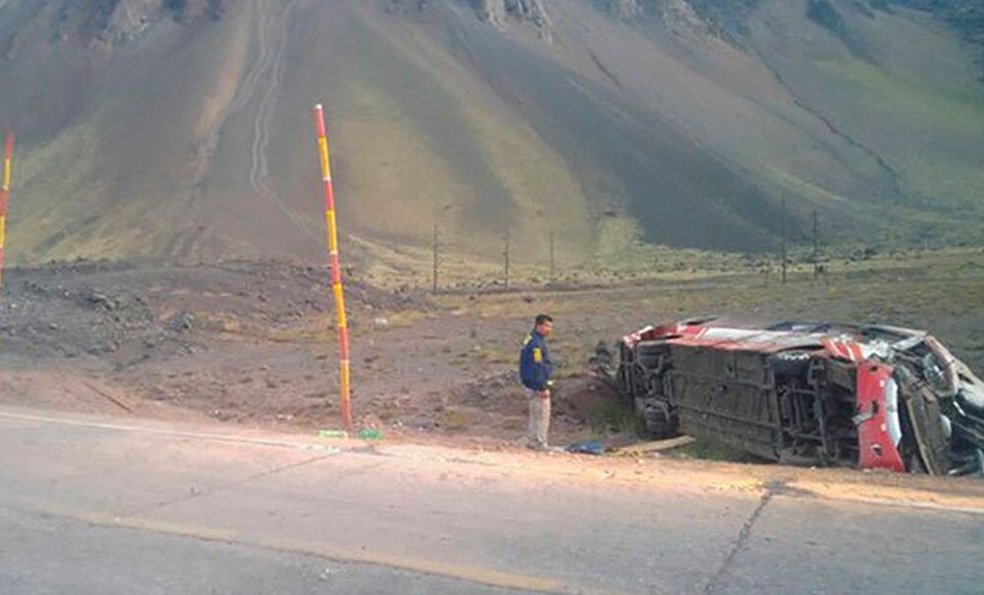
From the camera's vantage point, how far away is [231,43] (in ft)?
373

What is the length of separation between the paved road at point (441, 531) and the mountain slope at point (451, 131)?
6289 centimetres

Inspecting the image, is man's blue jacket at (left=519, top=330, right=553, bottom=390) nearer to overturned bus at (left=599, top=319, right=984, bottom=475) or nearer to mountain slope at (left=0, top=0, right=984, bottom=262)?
overturned bus at (left=599, top=319, right=984, bottom=475)

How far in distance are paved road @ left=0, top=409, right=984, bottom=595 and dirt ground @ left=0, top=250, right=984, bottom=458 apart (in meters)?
2.98

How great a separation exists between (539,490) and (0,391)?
9.36 meters

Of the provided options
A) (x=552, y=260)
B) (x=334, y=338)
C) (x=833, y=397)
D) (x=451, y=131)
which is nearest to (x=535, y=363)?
(x=833, y=397)

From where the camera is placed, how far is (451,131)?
314 ft

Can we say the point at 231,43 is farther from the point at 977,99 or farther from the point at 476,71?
the point at 977,99

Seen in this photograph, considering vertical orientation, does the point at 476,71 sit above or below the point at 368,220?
above

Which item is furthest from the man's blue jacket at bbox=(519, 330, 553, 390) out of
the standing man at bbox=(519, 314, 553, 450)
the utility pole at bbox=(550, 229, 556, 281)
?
the utility pole at bbox=(550, 229, 556, 281)

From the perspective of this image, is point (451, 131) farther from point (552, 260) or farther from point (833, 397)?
point (833, 397)

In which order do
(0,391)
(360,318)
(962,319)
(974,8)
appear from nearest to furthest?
1. (0,391)
2. (962,319)
3. (360,318)
4. (974,8)

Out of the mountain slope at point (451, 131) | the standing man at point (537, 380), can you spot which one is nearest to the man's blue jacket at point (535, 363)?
the standing man at point (537, 380)

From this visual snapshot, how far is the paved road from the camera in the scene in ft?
17.5

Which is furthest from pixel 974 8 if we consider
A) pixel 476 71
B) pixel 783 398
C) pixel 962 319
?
pixel 783 398
